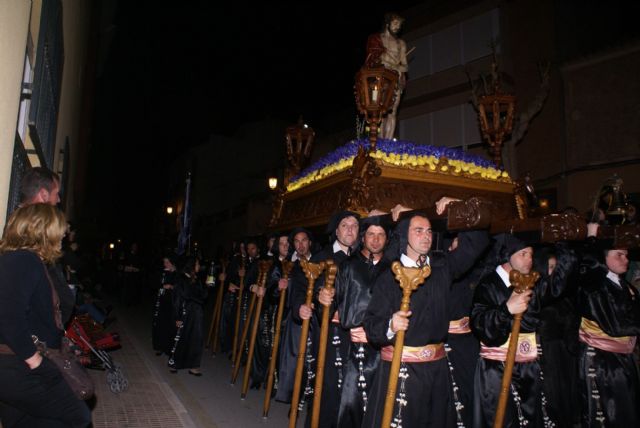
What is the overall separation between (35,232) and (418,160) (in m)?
5.35

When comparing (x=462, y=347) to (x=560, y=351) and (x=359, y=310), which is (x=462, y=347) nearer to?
(x=359, y=310)

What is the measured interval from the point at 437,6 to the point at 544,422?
1863 centimetres

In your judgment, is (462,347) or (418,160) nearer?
(462,347)

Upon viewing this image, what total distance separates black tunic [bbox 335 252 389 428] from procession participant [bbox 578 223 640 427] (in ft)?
7.73

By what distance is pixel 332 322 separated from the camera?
5.20 metres

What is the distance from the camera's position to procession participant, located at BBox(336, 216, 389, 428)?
4.37 metres

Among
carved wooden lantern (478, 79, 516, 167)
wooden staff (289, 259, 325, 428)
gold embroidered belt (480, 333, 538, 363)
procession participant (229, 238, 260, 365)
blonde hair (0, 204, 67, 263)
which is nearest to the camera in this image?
blonde hair (0, 204, 67, 263)

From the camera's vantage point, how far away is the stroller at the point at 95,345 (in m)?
6.26

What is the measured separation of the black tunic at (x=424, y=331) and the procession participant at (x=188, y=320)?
16.7 feet

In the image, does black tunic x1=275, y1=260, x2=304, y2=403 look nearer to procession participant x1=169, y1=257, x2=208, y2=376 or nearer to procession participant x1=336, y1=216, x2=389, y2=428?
procession participant x1=336, y1=216, x2=389, y2=428

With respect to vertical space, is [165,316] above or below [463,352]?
below

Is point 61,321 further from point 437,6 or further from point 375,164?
point 437,6

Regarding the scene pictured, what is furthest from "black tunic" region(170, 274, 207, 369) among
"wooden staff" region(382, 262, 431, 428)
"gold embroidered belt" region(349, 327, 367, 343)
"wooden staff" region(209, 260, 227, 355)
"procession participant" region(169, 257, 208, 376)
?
"wooden staff" region(382, 262, 431, 428)

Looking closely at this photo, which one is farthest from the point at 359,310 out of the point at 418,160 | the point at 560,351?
the point at 418,160
